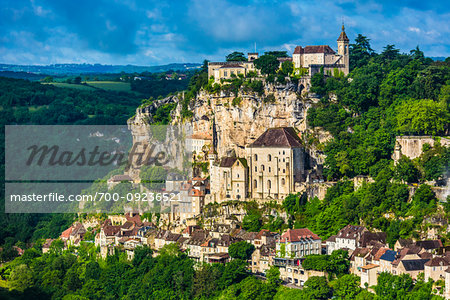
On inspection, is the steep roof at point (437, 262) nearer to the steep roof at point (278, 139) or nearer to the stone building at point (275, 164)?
the stone building at point (275, 164)

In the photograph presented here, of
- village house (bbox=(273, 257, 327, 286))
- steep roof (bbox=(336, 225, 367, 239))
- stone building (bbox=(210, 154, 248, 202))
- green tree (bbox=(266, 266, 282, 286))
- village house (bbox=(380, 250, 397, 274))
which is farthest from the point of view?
stone building (bbox=(210, 154, 248, 202))

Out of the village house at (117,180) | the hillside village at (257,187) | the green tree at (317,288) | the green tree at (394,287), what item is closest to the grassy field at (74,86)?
the village house at (117,180)

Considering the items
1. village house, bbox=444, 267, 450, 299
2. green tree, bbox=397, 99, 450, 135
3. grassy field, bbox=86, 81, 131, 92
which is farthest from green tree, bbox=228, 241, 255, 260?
grassy field, bbox=86, 81, 131, 92

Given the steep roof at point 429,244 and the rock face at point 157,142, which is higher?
the rock face at point 157,142

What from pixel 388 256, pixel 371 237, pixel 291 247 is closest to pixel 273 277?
pixel 291 247

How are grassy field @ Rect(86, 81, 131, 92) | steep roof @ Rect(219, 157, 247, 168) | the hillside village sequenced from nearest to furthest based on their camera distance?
the hillside village → steep roof @ Rect(219, 157, 247, 168) → grassy field @ Rect(86, 81, 131, 92)

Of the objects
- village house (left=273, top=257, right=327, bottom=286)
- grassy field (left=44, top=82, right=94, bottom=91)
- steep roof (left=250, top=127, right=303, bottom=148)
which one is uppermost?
grassy field (left=44, top=82, right=94, bottom=91)

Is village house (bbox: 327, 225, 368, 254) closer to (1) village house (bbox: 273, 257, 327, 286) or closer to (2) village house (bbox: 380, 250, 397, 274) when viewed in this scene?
(1) village house (bbox: 273, 257, 327, 286)
